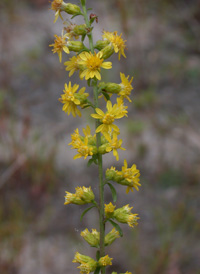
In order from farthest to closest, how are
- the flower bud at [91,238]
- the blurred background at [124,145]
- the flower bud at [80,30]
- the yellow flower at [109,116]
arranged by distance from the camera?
the blurred background at [124,145] → the flower bud at [91,238] → the flower bud at [80,30] → the yellow flower at [109,116]

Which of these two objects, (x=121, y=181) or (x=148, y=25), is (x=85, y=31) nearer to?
(x=121, y=181)

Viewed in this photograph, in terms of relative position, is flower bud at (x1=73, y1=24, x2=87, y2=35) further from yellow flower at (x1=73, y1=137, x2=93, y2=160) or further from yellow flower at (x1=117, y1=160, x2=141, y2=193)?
yellow flower at (x1=117, y1=160, x2=141, y2=193)

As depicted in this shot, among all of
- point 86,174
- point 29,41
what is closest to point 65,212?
point 86,174

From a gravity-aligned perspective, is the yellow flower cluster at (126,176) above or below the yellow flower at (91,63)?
below

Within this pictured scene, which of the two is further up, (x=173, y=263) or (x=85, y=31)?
(x=85, y=31)

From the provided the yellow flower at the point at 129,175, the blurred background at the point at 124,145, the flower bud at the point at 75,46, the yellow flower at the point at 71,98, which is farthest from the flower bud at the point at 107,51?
the blurred background at the point at 124,145

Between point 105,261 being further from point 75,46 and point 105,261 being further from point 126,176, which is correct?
point 75,46

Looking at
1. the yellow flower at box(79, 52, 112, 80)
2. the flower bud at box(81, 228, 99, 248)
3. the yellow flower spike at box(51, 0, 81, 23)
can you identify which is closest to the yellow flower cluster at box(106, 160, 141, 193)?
the flower bud at box(81, 228, 99, 248)

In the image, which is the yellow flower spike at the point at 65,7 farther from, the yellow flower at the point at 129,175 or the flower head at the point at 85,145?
the yellow flower at the point at 129,175
